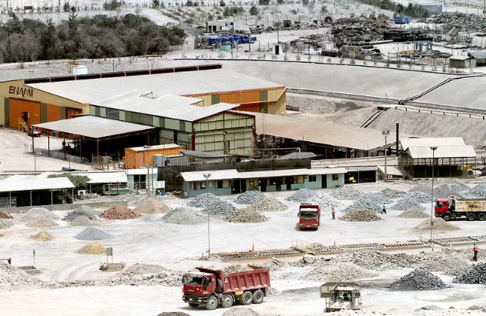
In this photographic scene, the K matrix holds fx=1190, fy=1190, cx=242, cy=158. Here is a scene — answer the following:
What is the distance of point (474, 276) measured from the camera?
157 ft

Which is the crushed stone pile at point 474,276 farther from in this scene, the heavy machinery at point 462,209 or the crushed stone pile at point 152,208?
the crushed stone pile at point 152,208

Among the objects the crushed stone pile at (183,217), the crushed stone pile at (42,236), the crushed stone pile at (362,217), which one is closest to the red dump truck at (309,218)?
the crushed stone pile at (362,217)

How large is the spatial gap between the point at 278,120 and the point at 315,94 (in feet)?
80.7

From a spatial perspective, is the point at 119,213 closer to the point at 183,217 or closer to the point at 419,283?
the point at 183,217

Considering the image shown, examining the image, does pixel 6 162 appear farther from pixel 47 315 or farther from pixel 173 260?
pixel 47 315

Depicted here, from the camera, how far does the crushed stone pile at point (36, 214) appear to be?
64812 millimetres

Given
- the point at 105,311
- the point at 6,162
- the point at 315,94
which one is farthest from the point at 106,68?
the point at 105,311

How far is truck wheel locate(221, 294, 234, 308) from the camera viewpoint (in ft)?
143

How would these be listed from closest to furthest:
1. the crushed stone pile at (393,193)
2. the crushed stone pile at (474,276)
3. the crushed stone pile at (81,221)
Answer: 1. the crushed stone pile at (474,276)
2. the crushed stone pile at (81,221)
3. the crushed stone pile at (393,193)

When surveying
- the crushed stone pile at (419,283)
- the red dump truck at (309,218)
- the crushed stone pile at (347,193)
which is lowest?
the crushed stone pile at (347,193)

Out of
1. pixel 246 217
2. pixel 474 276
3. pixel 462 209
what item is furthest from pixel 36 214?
pixel 474 276

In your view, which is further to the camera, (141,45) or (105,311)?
(141,45)

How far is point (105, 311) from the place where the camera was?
42656mm

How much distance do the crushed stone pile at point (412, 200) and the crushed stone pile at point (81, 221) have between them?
700 inches
